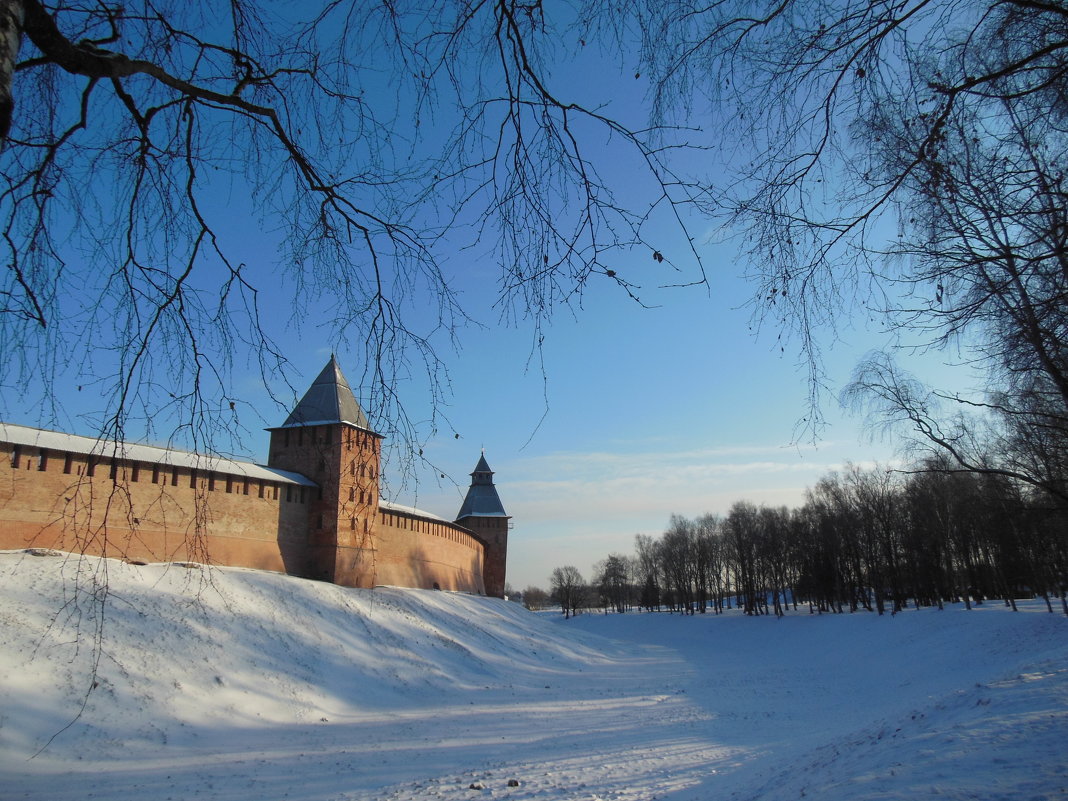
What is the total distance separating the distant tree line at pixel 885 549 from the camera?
83.3 ft

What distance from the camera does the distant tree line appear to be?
25.4 metres

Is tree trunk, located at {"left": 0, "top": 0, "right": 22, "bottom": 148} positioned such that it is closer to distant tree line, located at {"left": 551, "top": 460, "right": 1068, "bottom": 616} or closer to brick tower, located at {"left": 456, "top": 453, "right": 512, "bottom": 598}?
distant tree line, located at {"left": 551, "top": 460, "right": 1068, "bottom": 616}

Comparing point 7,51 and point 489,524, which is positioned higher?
point 489,524

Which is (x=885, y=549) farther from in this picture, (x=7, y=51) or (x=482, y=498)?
(x=7, y=51)

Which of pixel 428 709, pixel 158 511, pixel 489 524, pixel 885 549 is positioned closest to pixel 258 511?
pixel 158 511

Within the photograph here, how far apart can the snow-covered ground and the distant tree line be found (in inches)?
181

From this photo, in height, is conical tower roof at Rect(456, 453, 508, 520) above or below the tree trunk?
above

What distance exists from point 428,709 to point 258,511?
442 inches

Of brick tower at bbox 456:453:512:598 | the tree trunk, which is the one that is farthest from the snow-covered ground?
brick tower at bbox 456:453:512:598

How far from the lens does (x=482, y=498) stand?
49.4 metres

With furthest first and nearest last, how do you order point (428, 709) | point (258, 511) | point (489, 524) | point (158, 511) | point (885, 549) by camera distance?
point (489, 524)
point (885, 549)
point (258, 511)
point (158, 511)
point (428, 709)

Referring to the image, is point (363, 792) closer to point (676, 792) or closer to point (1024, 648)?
point (676, 792)

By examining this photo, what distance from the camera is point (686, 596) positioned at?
217ft

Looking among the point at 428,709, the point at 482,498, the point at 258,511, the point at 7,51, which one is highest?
the point at 482,498
